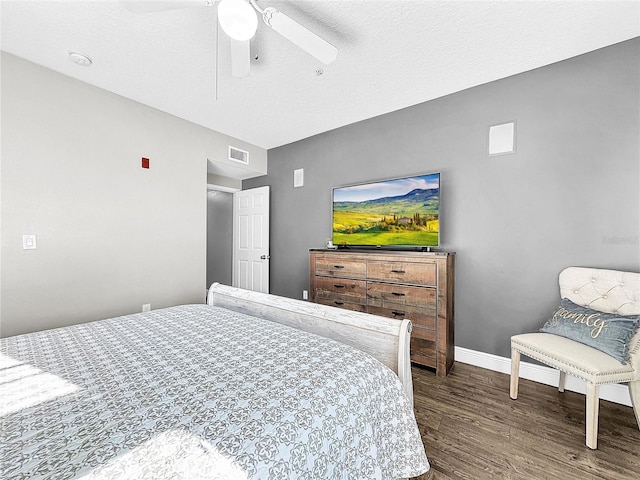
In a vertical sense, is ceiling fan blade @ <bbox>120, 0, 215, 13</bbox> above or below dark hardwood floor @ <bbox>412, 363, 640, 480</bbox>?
above

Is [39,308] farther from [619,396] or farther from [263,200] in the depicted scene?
[619,396]

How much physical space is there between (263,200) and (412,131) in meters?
2.38

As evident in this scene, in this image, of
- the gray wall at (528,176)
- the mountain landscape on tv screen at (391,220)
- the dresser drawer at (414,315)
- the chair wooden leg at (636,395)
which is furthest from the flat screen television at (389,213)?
the chair wooden leg at (636,395)

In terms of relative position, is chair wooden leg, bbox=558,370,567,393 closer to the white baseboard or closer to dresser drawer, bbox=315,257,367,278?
the white baseboard

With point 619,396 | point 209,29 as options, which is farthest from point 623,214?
point 209,29

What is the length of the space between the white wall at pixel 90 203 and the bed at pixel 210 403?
1289 mm

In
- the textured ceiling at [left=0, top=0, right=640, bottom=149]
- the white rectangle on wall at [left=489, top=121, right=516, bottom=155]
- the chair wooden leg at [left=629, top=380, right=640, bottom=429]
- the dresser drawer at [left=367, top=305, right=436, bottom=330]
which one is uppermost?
the textured ceiling at [left=0, top=0, right=640, bottom=149]

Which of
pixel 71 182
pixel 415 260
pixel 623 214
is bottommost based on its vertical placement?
pixel 415 260

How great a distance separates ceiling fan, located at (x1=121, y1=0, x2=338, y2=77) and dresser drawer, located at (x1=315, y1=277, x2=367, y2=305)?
2039mm

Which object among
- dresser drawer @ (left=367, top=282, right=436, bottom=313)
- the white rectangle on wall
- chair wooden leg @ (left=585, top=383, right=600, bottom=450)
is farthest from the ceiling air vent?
chair wooden leg @ (left=585, top=383, right=600, bottom=450)

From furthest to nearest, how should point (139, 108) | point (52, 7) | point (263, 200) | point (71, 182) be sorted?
point (263, 200), point (139, 108), point (71, 182), point (52, 7)

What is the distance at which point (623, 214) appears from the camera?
2.05 meters

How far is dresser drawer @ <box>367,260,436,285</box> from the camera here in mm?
2508

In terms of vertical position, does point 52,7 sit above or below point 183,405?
above
